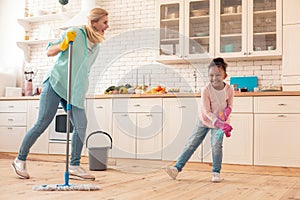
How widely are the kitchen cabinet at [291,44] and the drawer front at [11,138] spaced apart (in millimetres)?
3082

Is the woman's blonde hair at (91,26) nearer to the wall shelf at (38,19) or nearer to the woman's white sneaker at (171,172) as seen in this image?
the woman's white sneaker at (171,172)

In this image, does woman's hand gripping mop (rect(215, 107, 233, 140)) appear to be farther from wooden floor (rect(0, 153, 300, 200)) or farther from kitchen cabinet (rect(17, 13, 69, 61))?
kitchen cabinet (rect(17, 13, 69, 61))

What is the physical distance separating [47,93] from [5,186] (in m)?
0.68

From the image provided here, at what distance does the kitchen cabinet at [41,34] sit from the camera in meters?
5.49

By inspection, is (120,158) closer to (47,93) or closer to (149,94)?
(149,94)

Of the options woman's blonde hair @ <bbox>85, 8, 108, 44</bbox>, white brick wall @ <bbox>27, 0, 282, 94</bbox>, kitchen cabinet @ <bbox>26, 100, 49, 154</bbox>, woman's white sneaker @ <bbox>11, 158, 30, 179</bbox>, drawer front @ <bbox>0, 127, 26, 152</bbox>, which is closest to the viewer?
woman's blonde hair @ <bbox>85, 8, 108, 44</bbox>

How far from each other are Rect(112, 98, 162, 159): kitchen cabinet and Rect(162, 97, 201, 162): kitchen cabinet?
0.24 feet

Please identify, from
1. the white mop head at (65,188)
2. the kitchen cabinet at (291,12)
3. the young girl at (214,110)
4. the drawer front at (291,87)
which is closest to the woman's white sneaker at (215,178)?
the young girl at (214,110)

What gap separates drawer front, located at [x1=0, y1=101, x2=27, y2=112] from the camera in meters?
4.98

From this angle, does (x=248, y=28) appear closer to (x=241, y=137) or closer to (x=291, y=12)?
(x=291, y=12)

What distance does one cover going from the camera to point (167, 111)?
4219 millimetres

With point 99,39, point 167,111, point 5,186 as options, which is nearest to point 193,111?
point 167,111

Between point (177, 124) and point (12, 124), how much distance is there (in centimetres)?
218

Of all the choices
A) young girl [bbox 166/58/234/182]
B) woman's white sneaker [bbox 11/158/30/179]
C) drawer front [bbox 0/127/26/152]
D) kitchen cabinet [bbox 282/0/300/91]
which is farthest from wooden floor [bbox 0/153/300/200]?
drawer front [bbox 0/127/26/152]
